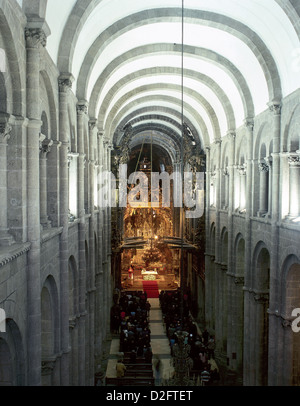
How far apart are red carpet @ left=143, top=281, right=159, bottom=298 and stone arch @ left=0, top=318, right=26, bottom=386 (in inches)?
990

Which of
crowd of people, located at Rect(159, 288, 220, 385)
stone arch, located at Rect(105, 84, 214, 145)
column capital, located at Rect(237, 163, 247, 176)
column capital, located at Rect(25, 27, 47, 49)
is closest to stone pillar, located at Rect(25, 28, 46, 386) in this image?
column capital, located at Rect(25, 27, 47, 49)

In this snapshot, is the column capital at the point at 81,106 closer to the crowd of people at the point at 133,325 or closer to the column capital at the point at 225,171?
the column capital at the point at 225,171

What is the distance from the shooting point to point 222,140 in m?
21.4

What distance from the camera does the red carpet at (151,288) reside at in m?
32.1

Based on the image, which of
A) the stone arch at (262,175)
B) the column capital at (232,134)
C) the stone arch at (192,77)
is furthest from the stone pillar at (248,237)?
the stone arch at (192,77)

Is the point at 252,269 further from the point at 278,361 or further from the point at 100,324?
the point at 100,324

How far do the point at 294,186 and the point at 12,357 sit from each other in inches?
355

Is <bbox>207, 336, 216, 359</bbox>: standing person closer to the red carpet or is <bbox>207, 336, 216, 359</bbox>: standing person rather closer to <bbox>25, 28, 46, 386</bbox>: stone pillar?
the red carpet

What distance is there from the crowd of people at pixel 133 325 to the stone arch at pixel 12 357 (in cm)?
1176

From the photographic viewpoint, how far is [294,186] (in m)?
12.5

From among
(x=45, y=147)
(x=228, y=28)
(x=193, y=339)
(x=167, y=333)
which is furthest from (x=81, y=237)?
(x=167, y=333)

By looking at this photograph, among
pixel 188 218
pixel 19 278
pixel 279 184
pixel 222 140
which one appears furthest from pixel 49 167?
pixel 188 218

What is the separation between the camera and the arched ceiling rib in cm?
1085

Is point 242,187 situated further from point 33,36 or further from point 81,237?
point 33,36
